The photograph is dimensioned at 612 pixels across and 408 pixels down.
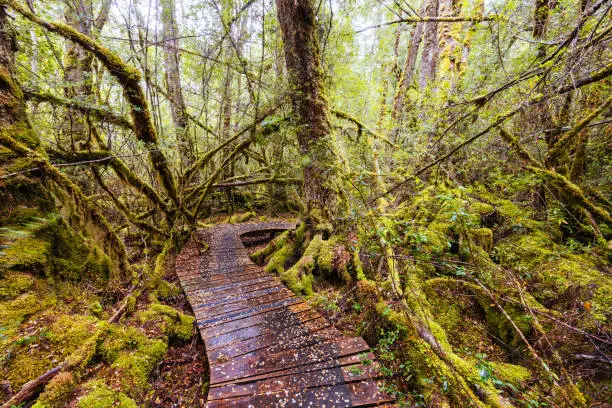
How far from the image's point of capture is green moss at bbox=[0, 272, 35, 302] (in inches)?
113

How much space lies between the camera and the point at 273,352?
3342mm

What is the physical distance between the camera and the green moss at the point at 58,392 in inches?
89.3

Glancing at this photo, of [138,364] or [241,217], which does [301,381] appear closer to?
[138,364]

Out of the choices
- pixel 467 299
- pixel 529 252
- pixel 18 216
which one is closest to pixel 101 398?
pixel 18 216

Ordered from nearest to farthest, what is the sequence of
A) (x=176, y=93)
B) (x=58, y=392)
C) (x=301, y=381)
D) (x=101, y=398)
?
(x=58, y=392), (x=101, y=398), (x=301, y=381), (x=176, y=93)

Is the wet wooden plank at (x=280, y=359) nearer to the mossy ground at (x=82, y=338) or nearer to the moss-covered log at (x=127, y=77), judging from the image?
the mossy ground at (x=82, y=338)

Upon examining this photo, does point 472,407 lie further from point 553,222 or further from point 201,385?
point 553,222

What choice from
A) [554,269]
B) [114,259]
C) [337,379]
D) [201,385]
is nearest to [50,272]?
[114,259]

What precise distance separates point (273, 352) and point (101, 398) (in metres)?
1.87

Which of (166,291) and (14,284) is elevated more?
(14,284)

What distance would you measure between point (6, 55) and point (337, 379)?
665cm

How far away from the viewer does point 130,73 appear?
15.1 feet

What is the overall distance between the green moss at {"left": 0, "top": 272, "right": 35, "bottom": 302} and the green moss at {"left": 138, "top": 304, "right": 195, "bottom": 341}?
4.89 feet

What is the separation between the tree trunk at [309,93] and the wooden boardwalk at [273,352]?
2.61 metres
